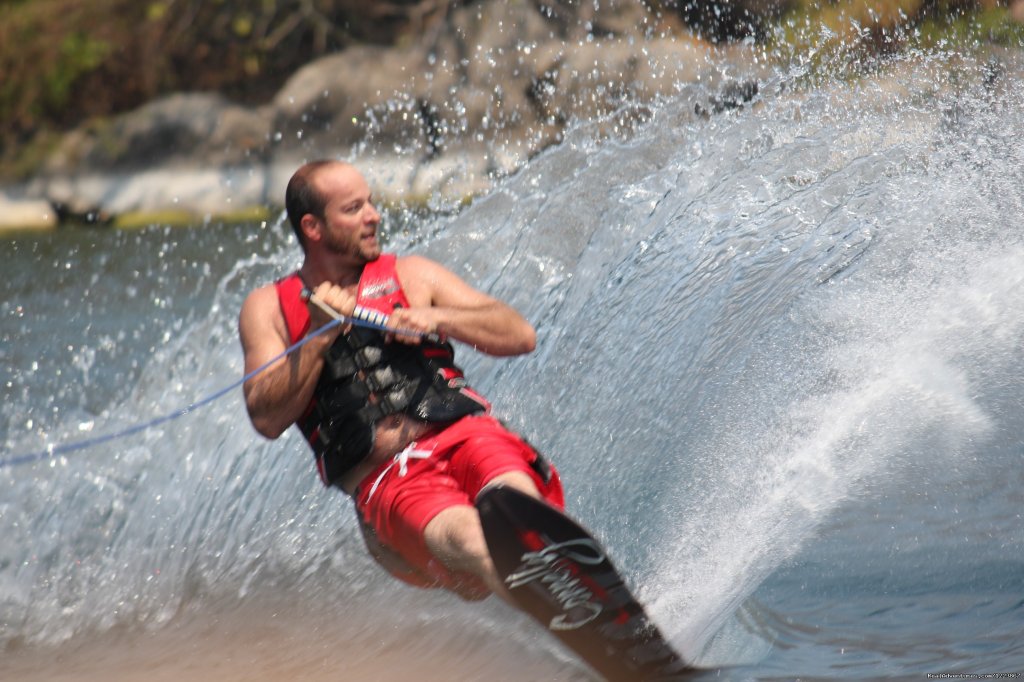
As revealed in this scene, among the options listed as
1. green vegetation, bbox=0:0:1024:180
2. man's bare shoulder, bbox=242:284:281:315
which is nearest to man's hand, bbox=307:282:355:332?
man's bare shoulder, bbox=242:284:281:315

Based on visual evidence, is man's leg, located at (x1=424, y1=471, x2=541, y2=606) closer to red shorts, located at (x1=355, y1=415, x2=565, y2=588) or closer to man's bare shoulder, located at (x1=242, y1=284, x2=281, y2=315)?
red shorts, located at (x1=355, y1=415, x2=565, y2=588)

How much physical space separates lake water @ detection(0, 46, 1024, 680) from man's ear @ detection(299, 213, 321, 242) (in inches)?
50.6

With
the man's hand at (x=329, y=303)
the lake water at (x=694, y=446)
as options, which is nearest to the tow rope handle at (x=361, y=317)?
the man's hand at (x=329, y=303)

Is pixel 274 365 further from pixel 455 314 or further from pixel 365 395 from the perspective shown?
pixel 455 314

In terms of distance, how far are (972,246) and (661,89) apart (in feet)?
28.4

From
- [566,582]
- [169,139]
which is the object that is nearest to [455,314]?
[566,582]

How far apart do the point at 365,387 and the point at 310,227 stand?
1.46 feet

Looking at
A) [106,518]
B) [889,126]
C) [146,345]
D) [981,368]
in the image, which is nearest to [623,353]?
[981,368]

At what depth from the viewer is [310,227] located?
3.26 m

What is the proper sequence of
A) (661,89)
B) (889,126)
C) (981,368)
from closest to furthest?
(981,368) < (889,126) < (661,89)

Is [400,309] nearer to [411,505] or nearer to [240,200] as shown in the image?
[411,505]

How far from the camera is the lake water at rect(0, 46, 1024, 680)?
3699 millimetres

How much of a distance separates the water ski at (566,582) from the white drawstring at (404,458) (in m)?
0.28

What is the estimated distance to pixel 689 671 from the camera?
329 centimetres
